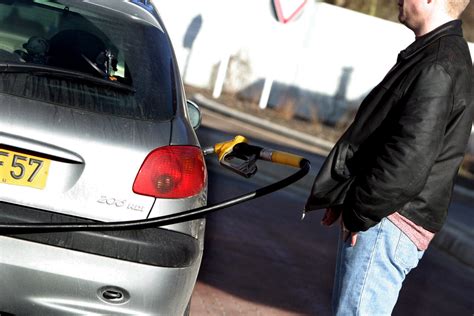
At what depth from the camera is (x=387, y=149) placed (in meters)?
3.96

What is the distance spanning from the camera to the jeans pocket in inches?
165

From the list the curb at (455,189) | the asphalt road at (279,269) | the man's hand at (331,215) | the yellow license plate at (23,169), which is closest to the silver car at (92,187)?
the yellow license plate at (23,169)

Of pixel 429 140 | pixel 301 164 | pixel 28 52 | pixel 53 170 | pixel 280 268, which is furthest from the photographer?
pixel 280 268

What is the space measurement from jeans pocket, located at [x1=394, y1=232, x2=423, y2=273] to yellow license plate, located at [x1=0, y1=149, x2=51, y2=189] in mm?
1360

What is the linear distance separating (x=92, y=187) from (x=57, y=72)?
0.55m

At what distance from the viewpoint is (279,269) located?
Answer: 8.17 meters

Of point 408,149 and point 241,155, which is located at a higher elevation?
point 408,149

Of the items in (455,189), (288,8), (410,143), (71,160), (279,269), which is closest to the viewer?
(410,143)

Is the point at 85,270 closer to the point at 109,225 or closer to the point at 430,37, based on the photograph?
the point at 109,225

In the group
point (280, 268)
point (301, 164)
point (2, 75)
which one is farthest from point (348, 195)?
point (280, 268)

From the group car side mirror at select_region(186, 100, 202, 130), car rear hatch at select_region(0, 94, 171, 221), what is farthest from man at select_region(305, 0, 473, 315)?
car side mirror at select_region(186, 100, 202, 130)

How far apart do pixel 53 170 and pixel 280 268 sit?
3994 mm

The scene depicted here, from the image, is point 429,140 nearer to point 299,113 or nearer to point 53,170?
point 53,170

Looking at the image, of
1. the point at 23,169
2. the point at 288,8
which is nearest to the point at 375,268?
the point at 23,169
